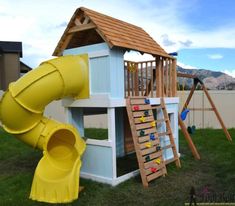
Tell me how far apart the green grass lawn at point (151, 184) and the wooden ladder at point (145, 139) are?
24 cm

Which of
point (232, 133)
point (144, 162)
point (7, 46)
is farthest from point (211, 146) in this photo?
point (7, 46)

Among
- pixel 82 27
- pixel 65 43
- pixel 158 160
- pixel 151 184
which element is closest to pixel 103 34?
pixel 82 27

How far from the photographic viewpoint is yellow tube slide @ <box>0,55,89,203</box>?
577 centimetres

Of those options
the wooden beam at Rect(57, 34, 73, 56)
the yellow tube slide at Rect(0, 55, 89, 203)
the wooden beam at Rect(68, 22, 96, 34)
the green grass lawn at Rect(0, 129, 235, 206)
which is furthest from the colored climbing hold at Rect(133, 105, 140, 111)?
the wooden beam at Rect(57, 34, 73, 56)

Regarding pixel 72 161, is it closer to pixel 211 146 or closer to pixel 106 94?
pixel 106 94

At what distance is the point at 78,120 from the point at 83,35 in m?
2.11

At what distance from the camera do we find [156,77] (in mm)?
8203

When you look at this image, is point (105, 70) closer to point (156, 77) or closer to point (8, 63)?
point (156, 77)

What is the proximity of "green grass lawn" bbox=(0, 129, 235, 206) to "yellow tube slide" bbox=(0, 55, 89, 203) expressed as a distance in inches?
14.2

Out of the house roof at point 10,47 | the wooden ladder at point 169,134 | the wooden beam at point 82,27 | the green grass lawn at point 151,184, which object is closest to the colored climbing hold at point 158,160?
the green grass lawn at point 151,184

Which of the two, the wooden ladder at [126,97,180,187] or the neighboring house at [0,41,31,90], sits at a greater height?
the neighboring house at [0,41,31,90]

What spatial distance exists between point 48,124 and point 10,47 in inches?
844

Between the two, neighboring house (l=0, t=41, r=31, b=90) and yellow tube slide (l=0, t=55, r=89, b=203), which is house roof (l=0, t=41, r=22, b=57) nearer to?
neighboring house (l=0, t=41, r=31, b=90)

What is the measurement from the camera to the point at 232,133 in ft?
43.1
